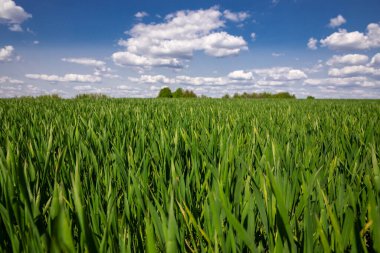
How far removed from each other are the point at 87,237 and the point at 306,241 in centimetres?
38

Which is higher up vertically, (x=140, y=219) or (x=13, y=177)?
(x=13, y=177)

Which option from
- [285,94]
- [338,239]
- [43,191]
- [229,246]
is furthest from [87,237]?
[285,94]

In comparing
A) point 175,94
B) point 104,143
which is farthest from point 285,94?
point 104,143

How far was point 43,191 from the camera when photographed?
2.88 feet

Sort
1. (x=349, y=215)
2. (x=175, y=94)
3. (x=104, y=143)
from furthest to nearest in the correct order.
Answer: (x=175, y=94)
(x=104, y=143)
(x=349, y=215)

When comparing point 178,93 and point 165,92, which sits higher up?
point 165,92

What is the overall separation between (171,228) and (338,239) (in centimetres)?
32

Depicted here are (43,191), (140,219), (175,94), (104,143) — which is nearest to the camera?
(140,219)

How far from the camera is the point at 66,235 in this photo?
1.20ft

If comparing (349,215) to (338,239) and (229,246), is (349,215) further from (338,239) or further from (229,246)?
(229,246)

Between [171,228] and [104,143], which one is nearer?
[171,228]

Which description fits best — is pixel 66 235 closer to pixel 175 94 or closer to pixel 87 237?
pixel 87 237

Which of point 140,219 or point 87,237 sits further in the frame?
point 140,219

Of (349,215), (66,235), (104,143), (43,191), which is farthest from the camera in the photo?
(104,143)
